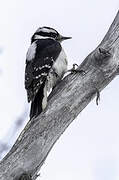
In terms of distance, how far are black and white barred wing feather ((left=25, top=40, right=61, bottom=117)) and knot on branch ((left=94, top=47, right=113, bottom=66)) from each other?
1.86 ft

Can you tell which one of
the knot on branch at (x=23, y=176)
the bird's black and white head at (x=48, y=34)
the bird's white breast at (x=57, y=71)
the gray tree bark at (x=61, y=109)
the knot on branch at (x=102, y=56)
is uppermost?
the bird's black and white head at (x=48, y=34)

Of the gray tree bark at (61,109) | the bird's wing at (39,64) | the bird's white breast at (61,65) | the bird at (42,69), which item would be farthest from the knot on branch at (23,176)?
the bird's white breast at (61,65)

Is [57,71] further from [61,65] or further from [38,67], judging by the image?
[38,67]

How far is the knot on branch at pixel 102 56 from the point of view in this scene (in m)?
3.36

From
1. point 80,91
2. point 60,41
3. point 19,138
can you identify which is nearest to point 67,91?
point 80,91

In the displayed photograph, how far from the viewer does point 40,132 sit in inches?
122

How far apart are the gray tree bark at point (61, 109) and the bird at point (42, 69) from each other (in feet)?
0.57

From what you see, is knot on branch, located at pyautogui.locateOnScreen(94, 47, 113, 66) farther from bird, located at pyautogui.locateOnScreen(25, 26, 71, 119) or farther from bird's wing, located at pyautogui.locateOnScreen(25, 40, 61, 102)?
bird's wing, located at pyautogui.locateOnScreen(25, 40, 61, 102)

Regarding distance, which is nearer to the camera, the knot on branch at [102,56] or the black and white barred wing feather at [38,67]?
the knot on branch at [102,56]

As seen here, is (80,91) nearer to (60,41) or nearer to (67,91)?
(67,91)

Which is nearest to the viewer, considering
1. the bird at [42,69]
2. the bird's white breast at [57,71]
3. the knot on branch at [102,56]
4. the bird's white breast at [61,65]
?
the knot on branch at [102,56]

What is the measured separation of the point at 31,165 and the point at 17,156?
114mm

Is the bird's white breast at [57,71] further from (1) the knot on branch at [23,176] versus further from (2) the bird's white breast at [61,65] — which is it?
(1) the knot on branch at [23,176]

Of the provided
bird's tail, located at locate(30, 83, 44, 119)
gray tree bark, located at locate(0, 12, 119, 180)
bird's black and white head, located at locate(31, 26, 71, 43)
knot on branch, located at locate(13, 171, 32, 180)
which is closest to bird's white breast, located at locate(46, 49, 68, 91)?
bird's tail, located at locate(30, 83, 44, 119)
